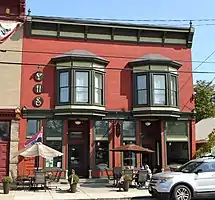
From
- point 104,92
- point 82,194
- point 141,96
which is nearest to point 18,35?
point 104,92

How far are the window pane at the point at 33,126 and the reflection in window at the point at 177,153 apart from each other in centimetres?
887

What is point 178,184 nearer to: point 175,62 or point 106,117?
point 106,117

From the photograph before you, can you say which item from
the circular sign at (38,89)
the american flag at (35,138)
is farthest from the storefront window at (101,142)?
the circular sign at (38,89)

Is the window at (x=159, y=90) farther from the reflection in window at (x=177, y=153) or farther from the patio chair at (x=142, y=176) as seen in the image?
the patio chair at (x=142, y=176)

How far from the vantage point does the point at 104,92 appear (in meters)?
25.4

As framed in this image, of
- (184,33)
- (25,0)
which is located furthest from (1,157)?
(184,33)

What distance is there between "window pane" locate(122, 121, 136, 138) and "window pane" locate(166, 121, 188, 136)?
2.37 metres

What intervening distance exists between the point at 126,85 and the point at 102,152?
4.81m

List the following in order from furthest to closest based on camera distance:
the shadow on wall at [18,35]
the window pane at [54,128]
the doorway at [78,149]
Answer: the doorway at [78,149], the shadow on wall at [18,35], the window pane at [54,128]

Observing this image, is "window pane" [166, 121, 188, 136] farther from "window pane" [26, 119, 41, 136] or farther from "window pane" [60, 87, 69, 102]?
"window pane" [26, 119, 41, 136]

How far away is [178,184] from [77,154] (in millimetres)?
10803

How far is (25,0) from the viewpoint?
2536 centimetres

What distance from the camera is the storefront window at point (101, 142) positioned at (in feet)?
82.1

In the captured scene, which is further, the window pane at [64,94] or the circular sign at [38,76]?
the circular sign at [38,76]
